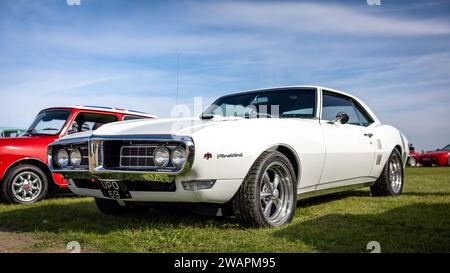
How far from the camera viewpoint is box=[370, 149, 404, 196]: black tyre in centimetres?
583

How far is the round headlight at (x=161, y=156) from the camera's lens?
322cm

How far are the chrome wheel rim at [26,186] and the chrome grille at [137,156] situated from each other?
11.6ft

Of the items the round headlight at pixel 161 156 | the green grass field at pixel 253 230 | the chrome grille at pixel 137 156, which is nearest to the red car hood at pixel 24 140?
the green grass field at pixel 253 230

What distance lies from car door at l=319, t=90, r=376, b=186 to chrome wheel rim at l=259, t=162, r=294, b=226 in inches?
26.1

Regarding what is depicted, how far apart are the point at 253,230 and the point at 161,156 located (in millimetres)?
958

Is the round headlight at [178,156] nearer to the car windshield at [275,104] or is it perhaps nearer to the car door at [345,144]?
the car windshield at [275,104]

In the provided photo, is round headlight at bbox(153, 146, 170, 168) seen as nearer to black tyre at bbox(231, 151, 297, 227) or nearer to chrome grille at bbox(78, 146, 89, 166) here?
black tyre at bbox(231, 151, 297, 227)

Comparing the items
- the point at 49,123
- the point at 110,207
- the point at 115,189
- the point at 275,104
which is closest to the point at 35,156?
the point at 49,123

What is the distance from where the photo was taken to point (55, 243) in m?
3.30

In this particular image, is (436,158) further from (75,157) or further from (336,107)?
(75,157)

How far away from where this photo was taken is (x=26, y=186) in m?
6.24

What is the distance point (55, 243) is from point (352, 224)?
251cm
